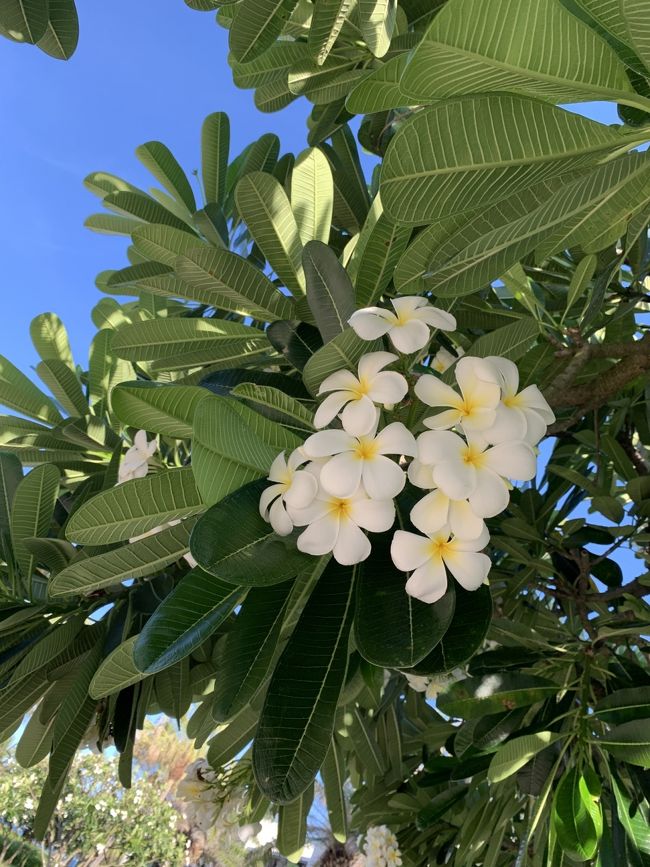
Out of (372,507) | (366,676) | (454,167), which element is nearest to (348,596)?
(372,507)

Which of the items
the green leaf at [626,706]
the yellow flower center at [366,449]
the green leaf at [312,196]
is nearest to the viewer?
the yellow flower center at [366,449]

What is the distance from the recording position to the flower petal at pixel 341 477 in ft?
2.25

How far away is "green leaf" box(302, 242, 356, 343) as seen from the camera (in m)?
0.86

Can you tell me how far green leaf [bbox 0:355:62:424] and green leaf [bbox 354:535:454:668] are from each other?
112 centimetres

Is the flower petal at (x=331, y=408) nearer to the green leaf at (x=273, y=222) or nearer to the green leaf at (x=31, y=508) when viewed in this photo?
the green leaf at (x=273, y=222)

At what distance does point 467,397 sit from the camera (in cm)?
74

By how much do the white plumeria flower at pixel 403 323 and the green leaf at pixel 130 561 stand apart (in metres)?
0.30

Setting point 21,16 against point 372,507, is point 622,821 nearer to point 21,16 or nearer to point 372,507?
point 372,507

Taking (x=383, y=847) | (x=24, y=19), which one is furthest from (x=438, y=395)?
(x=383, y=847)

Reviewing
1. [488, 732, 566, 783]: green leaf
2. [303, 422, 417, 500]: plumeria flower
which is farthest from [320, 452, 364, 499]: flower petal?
[488, 732, 566, 783]: green leaf

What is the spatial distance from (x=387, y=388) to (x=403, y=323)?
4.1 inches

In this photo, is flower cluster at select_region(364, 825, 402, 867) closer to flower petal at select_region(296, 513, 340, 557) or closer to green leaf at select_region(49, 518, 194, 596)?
green leaf at select_region(49, 518, 194, 596)

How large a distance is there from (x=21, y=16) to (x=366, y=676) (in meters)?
1.10

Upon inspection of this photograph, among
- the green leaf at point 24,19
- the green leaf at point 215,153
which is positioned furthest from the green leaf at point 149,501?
the green leaf at point 215,153
